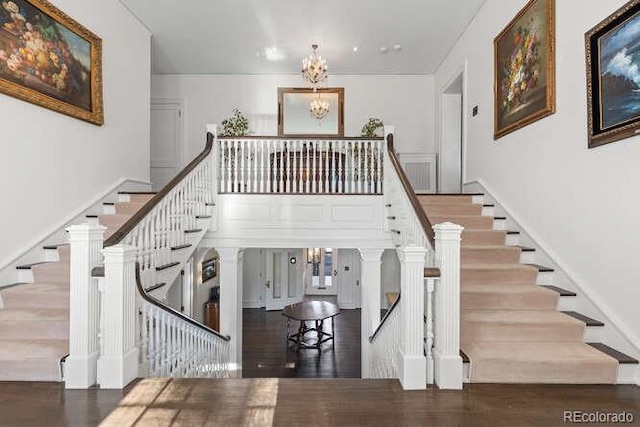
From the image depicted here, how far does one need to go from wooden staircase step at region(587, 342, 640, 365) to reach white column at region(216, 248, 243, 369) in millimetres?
4234

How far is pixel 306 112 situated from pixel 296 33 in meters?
1.85

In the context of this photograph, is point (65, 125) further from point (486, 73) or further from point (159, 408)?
point (486, 73)

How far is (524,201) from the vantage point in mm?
3867

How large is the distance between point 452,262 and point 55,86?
432 cm

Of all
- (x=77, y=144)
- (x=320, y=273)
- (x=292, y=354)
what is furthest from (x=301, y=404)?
(x=320, y=273)

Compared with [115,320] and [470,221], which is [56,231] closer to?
[115,320]

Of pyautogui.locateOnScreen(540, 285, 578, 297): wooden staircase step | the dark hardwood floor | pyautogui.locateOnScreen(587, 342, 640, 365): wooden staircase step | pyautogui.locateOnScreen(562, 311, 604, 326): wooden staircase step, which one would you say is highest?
pyautogui.locateOnScreen(540, 285, 578, 297): wooden staircase step

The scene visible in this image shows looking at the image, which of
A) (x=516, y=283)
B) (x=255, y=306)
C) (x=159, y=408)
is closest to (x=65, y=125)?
(x=159, y=408)

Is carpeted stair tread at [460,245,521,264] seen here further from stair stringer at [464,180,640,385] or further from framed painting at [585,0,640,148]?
framed painting at [585,0,640,148]

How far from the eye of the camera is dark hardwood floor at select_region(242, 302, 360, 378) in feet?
22.1

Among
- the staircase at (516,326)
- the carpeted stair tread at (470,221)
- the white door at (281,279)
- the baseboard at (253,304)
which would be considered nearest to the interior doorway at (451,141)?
the carpeted stair tread at (470,221)

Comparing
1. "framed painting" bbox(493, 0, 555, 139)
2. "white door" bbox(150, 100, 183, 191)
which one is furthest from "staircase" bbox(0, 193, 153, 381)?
"framed painting" bbox(493, 0, 555, 139)

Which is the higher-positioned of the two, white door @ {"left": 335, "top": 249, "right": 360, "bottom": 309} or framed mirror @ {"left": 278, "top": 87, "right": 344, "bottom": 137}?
framed mirror @ {"left": 278, "top": 87, "right": 344, "bottom": 137}

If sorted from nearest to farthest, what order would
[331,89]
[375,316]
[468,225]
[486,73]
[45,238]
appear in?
[45,238]
[468,225]
[486,73]
[375,316]
[331,89]
